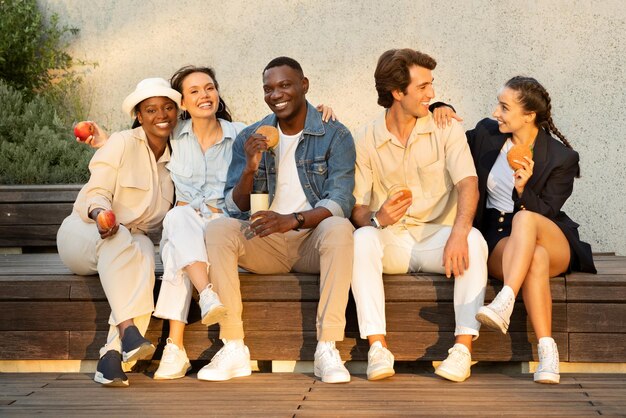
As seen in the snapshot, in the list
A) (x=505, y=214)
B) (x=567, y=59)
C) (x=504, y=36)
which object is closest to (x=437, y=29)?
(x=504, y=36)

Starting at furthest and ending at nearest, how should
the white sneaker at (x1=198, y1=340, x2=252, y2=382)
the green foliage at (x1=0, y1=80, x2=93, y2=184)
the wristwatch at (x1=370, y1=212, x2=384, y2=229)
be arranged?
1. the green foliage at (x1=0, y1=80, x2=93, y2=184)
2. the wristwatch at (x1=370, y1=212, x2=384, y2=229)
3. the white sneaker at (x1=198, y1=340, x2=252, y2=382)

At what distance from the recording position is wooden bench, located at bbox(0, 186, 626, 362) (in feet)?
15.1

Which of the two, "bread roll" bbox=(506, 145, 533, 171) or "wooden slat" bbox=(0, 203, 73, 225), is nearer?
"bread roll" bbox=(506, 145, 533, 171)

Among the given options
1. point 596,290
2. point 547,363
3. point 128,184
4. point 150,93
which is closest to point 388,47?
point 150,93

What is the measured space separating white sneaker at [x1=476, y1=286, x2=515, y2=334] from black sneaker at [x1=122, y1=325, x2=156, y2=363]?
1358 millimetres

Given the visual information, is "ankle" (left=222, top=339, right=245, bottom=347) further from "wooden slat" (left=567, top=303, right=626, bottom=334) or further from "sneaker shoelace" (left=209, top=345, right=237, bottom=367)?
"wooden slat" (left=567, top=303, right=626, bottom=334)

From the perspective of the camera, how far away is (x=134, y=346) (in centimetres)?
438

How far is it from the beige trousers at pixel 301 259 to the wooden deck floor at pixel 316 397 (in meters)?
0.26

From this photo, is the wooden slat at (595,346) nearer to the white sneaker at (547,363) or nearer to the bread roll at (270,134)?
the white sneaker at (547,363)

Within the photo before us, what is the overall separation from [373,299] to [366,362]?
39cm

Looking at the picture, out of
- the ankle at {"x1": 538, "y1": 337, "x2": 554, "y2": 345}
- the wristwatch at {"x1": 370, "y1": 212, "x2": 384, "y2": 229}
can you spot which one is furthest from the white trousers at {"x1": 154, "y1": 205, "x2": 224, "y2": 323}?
the ankle at {"x1": 538, "y1": 337, "x2": 554, "y2": 345}

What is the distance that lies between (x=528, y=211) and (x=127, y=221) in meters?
1.80

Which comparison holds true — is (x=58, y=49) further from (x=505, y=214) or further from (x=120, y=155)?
(x=505, y=214)

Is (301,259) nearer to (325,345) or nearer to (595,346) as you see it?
(325,345)
